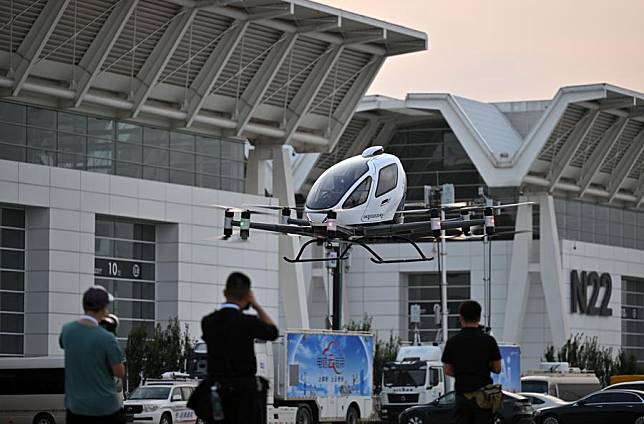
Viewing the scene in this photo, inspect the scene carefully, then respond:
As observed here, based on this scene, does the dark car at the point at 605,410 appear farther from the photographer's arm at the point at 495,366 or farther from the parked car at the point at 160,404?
the photographer's arm at the point at 495,366

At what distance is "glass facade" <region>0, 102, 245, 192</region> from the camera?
54062 mm

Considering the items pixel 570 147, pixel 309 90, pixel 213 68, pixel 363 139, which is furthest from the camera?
pixel 363 139

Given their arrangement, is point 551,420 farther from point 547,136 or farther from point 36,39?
point 547,136

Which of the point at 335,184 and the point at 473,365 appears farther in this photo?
the point at 335,184

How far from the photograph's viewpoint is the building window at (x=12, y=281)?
2130 inches

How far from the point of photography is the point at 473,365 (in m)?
13.9

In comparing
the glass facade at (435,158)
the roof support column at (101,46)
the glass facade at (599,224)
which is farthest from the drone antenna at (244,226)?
the glass facade at (435,158)

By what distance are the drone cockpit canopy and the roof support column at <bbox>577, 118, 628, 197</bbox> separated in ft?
120

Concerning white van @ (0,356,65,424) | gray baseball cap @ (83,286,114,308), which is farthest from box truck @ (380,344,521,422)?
gray baseball cap @ (83,286,114,308)

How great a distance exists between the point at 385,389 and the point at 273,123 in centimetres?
1756

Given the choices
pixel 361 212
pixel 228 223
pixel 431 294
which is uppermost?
pixel 361 212

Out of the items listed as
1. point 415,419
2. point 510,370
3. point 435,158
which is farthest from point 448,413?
point 435,158

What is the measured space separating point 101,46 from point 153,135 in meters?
6.67

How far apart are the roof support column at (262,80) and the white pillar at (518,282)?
24.3 m
